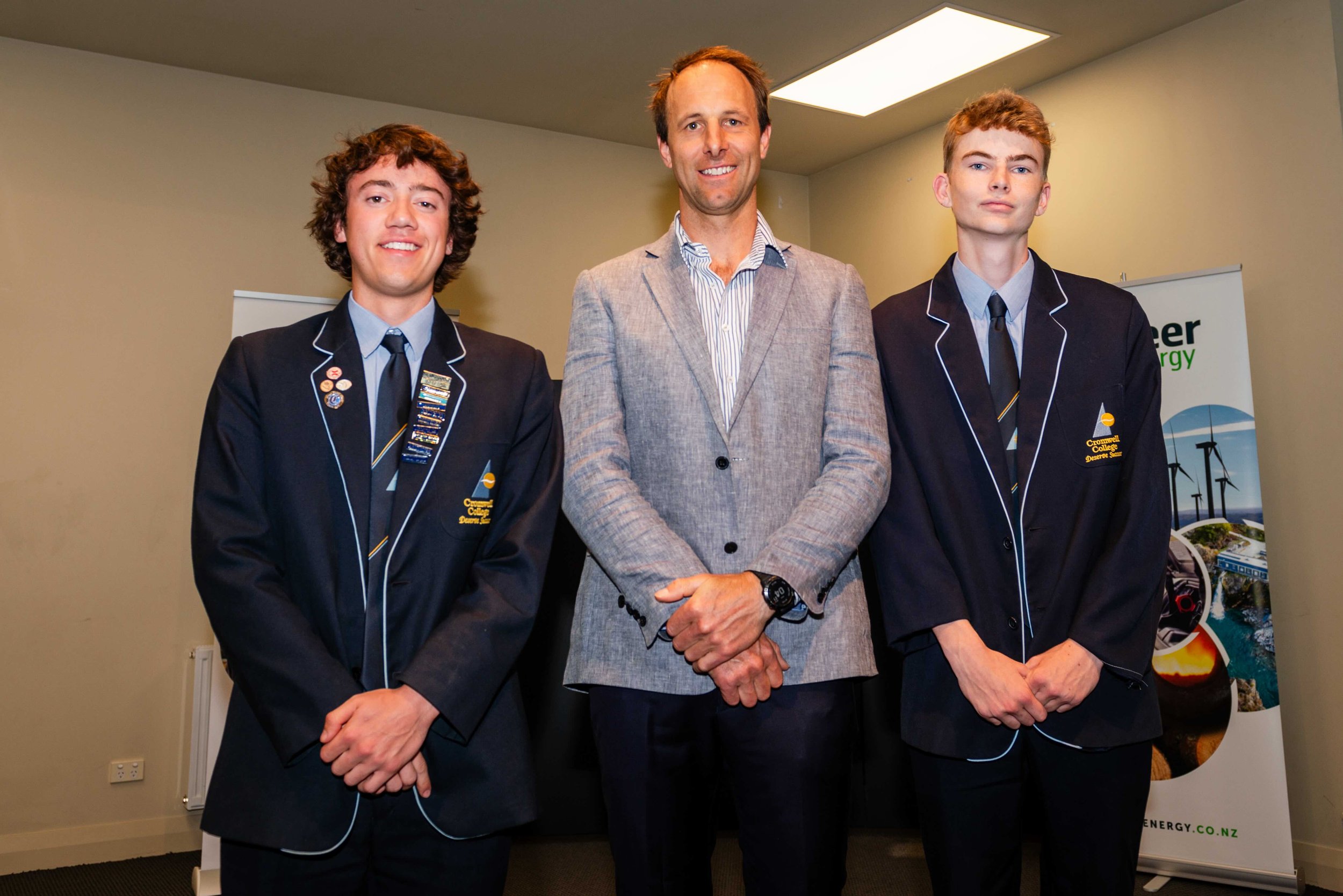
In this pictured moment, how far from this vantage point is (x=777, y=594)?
5.55 ft

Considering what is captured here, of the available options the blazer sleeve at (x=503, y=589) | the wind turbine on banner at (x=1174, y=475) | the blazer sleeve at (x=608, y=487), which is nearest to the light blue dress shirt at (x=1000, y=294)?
the blazer sleeve at (x=608, y=487)

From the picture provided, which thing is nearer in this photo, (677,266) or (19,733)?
(677,266)

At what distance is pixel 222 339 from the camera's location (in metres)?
4.82

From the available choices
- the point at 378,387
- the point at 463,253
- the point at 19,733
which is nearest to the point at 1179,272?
the point at 463,253

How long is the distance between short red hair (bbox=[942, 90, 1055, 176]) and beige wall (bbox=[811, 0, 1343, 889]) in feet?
8.21

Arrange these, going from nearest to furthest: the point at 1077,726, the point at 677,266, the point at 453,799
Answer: the point at 453,799, the point at 1077,726, the point at 677,266

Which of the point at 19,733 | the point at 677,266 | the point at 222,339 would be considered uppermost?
the point at 222,339

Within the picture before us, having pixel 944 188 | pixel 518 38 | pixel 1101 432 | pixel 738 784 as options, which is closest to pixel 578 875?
pixel 738 784

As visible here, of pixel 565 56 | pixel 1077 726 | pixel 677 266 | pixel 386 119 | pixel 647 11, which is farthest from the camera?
pixel 386 119

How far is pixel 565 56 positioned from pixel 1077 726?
156 inches

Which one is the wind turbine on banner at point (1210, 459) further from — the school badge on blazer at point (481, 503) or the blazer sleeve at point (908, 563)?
the school badge on blazer at point (481, 503)

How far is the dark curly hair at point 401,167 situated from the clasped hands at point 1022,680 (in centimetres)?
128

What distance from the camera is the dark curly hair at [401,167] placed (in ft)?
6.32

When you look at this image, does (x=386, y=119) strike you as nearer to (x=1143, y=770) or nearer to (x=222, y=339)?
(x=222, y=339)
